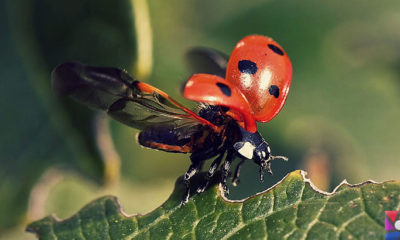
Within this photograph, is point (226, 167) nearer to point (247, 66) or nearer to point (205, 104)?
point (205, 104)

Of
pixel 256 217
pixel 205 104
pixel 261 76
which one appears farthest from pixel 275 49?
pixel 256 217

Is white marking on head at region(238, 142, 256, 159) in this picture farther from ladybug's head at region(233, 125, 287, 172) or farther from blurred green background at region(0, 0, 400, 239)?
blurred green background at region(0, 0, 400, 239)

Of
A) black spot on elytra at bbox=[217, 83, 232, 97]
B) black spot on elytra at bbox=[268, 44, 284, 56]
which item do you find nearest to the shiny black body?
black spot on elytra at bbox=[217, 83, 232, 97]

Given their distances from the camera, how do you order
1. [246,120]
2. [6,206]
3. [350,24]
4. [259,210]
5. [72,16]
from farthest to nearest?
[350,24] < [6,206] < [72,16] < [246,120] < [259,210]

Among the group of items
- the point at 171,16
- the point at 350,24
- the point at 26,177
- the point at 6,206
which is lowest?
the point at 6,206

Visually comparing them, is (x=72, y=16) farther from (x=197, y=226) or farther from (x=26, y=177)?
(x=197, y=226)

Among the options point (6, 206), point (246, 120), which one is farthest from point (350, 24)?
point (6, 206)
